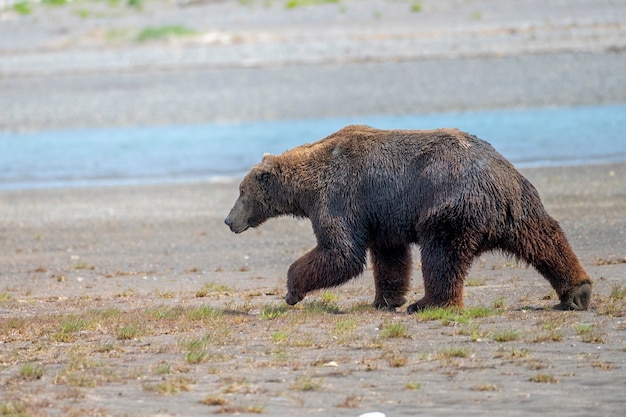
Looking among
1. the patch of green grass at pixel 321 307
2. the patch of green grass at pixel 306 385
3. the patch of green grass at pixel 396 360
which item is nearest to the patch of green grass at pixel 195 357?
the patch of green grass at pixel 306 385

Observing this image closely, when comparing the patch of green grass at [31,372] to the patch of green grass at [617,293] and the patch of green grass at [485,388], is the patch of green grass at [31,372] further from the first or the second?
the patch of green grass at [617,293]

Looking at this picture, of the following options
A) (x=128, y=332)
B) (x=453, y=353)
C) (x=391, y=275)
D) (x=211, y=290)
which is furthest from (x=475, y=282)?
(x=128, y=332)

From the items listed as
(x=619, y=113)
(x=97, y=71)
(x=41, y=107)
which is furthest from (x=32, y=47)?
(x=619, y=113)

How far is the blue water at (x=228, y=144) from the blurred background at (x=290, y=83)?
2.6 inches

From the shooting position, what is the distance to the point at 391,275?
32.1 ft

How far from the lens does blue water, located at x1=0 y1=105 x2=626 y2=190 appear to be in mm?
21156

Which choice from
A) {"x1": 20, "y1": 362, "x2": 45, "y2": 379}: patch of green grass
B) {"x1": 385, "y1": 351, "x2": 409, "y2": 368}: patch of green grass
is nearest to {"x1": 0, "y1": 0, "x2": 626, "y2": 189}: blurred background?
{"x1": 20, "y1": 362, "x2": 45, "y2": 379}: patch of green grass

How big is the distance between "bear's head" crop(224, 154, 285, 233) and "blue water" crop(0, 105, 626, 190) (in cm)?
1007

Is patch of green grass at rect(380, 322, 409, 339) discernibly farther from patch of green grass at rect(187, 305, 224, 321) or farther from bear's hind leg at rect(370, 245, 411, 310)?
patch of green grass at rect(187, 305, 224, 321)

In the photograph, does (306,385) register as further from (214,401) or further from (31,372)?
(31,372)

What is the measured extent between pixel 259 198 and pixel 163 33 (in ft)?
83.5

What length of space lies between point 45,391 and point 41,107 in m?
22.4

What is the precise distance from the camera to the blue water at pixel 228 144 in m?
21.2

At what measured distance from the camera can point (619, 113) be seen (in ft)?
83.7
